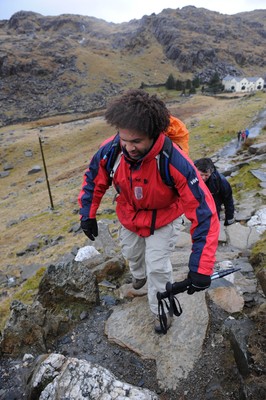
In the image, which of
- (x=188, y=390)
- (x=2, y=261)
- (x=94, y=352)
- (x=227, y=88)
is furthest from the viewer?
(x=227, y=88)

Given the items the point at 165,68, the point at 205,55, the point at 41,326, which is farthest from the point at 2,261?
the point at 205,55

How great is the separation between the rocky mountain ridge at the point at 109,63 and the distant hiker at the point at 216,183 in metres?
71.3

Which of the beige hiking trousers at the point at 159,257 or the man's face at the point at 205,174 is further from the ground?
the man's face at the point at 205,174

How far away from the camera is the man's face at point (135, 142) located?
3328 millimetres

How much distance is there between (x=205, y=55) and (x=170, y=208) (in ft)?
490

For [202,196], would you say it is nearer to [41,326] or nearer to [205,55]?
Result: [41,326]

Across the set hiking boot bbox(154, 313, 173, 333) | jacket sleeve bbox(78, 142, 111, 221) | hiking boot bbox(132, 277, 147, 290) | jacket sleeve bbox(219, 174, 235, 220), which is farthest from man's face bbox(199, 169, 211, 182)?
hiking boot bbox(154, 313, 173, 333)

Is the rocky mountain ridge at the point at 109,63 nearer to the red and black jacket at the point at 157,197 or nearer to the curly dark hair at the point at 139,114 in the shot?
the red and black jacket at the point at 157,197

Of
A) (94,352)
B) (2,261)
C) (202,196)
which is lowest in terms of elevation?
(2,261)

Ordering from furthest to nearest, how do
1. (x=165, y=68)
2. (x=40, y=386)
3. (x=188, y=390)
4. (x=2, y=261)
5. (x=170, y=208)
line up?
(x=165, y=68) < (x=2, y=261) < (x=170, y=208) < (x=188, y=390) < (x=40, y=386)

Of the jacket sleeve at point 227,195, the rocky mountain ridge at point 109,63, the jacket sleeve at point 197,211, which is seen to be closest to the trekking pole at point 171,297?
the jacket sleeve at point 197,211

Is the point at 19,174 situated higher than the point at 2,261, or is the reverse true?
the point at 2,261

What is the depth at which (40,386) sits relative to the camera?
11.5 ft

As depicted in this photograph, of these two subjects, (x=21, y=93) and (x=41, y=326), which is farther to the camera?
(x=21, y=93)
